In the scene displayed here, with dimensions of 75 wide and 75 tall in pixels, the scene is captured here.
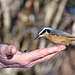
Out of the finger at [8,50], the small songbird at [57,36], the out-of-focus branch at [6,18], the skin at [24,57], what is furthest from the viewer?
the out-of-focus branch at [6,18]

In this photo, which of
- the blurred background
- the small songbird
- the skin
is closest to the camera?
the skin

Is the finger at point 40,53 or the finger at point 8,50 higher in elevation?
the finger at point 8,50

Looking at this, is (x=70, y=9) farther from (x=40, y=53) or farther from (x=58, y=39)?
(x=40, y=53)

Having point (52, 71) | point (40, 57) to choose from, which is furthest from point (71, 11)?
point (40, 57)

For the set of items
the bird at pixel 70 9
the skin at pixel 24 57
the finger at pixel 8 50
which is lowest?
the skin at pixel 24 57

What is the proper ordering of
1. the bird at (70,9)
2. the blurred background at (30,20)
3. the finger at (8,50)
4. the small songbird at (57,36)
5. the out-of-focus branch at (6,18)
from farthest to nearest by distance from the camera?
the bird at (70,9) < the blurred background at (30,20) < the out-of-focus branch at (6,18) < the small songbird at (57,36) < the finger at (8,50)

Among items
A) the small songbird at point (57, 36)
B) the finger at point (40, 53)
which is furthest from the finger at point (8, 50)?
the small songbird at point (57, 36)

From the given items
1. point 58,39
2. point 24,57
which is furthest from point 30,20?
point 24,57

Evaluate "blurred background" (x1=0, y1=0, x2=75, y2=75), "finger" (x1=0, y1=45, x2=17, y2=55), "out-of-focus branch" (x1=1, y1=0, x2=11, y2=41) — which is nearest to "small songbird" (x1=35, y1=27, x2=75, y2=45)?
"finger" (x1=0, y1=45, x2=17, y2=55)

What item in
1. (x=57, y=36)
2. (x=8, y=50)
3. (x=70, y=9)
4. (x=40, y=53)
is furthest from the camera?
(x=70, y=9)

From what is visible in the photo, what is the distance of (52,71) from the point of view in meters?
5.61

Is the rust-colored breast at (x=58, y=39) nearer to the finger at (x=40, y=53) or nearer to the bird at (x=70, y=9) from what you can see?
the finger at (x=40, y=53)

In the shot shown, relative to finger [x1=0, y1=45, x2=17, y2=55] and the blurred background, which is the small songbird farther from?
the blurred background

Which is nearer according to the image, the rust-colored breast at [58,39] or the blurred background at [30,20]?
the rust-colored breast at [58,39]
